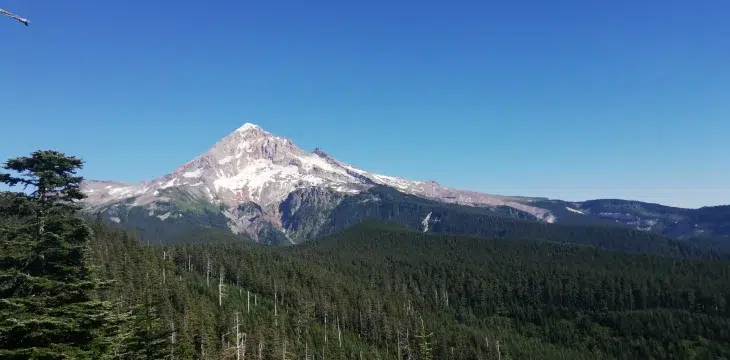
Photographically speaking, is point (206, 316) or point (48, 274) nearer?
point (48, 274)

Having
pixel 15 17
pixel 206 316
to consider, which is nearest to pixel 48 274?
pixel 15 17

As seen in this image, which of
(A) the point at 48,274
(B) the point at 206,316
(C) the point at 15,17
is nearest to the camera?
(C) the point at 15,17

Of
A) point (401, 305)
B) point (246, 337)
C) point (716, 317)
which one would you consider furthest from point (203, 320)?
point (716, 317)

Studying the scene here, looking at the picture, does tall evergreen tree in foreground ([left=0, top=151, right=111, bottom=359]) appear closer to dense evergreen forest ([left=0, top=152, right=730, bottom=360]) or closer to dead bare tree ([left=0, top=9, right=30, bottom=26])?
dense evergreen forest ([left=0, top=152, right=730, bottom=360])

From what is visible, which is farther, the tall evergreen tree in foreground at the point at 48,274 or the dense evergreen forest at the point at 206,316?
the dense evergreen forest at the point at 206,316

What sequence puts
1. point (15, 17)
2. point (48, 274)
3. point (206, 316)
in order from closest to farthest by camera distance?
point (15, 17) < point (48, 274) < point (206, 316)

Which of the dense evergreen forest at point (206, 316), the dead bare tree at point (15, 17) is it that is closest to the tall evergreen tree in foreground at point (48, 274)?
the dense evergreen forest at point (206, 316)

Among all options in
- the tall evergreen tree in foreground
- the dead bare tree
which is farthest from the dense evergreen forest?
the dead bare tree

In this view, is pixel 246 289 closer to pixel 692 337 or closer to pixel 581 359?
pixel 581 359

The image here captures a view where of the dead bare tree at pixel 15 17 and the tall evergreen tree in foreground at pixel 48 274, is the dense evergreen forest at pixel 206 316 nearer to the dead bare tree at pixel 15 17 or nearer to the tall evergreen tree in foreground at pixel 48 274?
the tall evergreen tree in foreground at pixel 48 274

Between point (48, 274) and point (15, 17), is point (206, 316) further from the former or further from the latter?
point (15, 17)
